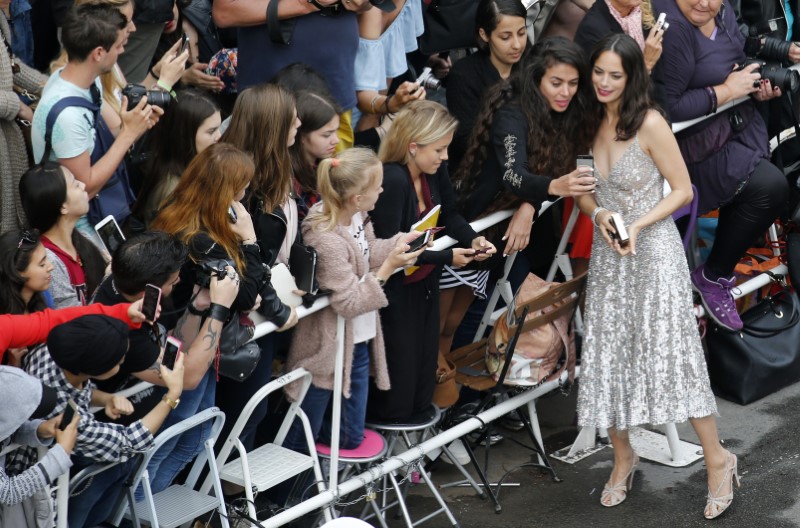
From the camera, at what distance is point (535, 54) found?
5.87 metres

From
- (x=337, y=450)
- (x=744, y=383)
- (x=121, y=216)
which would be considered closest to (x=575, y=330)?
(x=744, y=383)

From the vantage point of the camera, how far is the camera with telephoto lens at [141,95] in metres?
5.00

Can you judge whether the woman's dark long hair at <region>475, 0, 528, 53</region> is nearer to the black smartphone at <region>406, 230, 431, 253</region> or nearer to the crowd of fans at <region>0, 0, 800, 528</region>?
the crowd of fans at <region>0, 0, 800, 528</region>

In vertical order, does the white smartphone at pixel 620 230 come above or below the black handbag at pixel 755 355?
above

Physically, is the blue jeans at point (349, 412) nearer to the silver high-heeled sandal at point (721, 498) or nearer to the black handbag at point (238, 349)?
the black handbag at point (238, 349)

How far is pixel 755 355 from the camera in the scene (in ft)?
A: 22.2

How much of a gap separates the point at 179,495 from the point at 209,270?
2.91 ft

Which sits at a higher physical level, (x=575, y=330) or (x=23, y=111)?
(x=23, y=111)

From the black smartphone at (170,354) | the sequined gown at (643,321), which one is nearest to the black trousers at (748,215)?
the sequined gown at (643,321)

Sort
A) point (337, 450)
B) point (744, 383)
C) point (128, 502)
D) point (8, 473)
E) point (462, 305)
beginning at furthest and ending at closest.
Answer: point (744, 383)
point (462, 305)
point (337, 450)
point (128, 502)
point (8, 473)

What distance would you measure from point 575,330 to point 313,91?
78.8 inches

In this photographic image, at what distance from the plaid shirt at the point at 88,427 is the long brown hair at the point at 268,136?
118 centimetres

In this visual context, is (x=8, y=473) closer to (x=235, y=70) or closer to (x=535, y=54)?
(x=235, y=70)

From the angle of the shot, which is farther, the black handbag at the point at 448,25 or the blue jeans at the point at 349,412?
the black handbag at the point at 448,25
